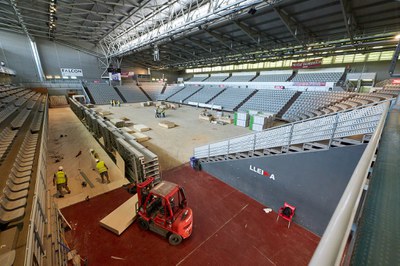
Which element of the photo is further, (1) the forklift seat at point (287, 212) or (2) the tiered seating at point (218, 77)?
(2) the tiered seating at point (218, 77)

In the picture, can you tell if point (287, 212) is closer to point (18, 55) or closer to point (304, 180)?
point (304, 180)

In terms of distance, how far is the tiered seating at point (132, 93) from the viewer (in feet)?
105

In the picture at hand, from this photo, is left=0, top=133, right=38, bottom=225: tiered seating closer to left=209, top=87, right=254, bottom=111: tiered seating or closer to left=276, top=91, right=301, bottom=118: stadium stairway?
left=276, top=91, right=301, bottom=118: stadium stairway

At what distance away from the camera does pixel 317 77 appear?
1933 cm

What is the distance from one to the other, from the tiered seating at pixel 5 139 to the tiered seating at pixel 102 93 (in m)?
24.0

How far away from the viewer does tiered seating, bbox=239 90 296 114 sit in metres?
18.7

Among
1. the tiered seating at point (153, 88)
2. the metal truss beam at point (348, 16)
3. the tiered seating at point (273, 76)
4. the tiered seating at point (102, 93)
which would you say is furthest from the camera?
the tiered seating at point (153, 88)

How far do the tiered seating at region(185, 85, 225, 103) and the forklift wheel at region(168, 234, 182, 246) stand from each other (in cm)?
2353

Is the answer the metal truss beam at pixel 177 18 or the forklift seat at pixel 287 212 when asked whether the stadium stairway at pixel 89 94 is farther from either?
the forklift seat at pixel 287 212

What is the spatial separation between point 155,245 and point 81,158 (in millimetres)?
6794

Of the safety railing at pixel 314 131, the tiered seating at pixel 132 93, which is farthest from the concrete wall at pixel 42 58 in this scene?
the safety railing at pixel 314 131

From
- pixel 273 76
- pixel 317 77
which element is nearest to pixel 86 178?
pixel 317 77

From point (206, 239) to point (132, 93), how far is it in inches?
1310

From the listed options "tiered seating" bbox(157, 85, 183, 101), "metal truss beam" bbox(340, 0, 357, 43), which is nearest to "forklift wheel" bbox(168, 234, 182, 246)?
"metal truss beam" bbox(340, 0, 357, 43)
